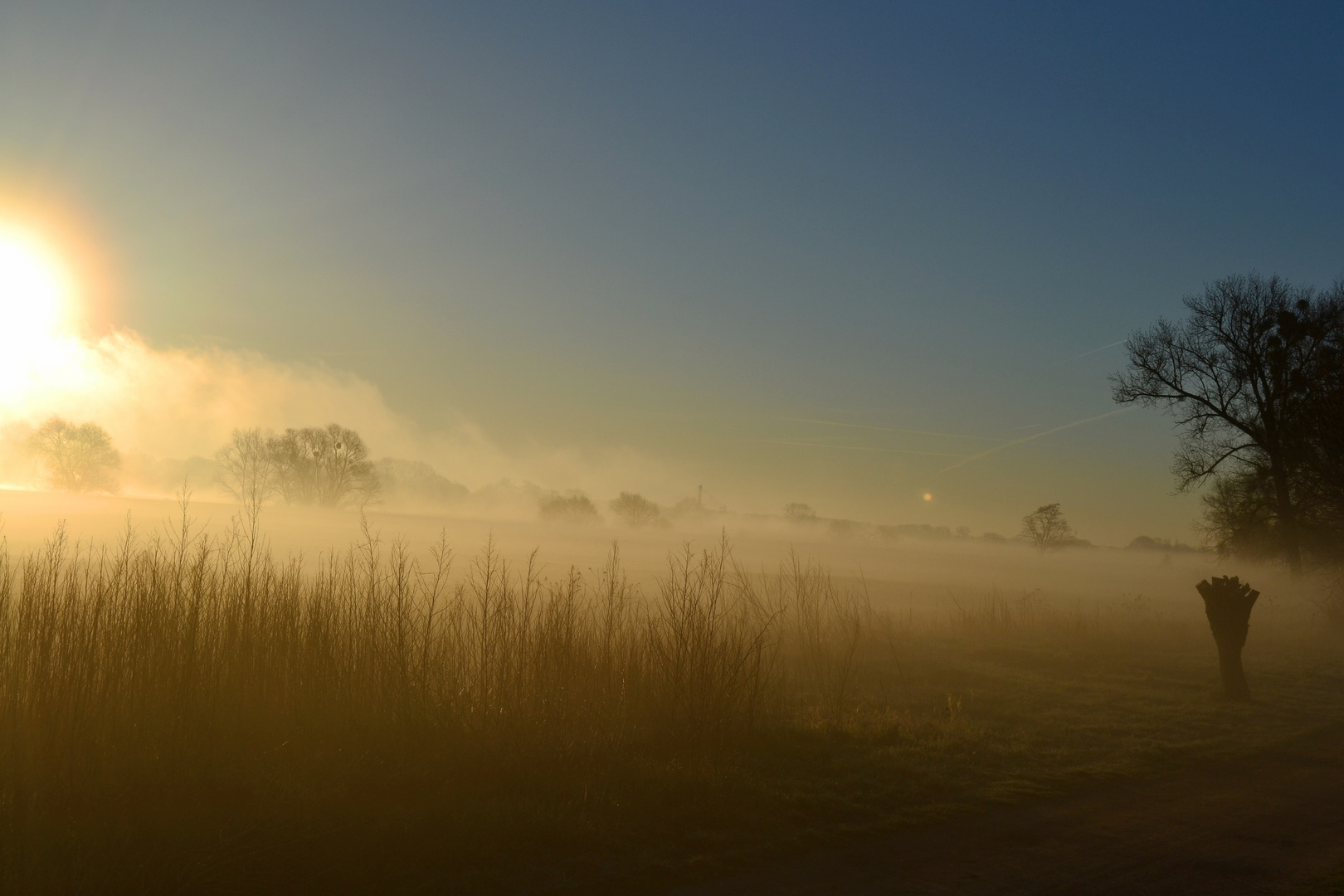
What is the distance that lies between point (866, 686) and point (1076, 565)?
184ft

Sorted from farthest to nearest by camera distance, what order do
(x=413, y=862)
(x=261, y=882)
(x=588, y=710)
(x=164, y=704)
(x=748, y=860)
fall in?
(x=588, y=710) < (x=164, y=704) < (x=748, y=860) < (x=413, y=862) < (x=261, y=882)

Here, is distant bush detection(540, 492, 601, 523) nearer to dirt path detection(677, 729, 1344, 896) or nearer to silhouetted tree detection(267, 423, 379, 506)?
silhouetted tree detection(267, 423, 379, 506)

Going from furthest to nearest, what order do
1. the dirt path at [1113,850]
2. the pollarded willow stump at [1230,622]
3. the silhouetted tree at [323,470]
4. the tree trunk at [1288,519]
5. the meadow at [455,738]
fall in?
the silhouetted tree at [323,470] → the tree trunk at [1288,519] → the pollarded willow stump at [1230,622] → the meadow at [455,738] → the dirt path at [1113,850]

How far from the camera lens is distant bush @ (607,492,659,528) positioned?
7512 cm

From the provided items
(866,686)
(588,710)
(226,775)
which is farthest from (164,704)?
(866,686)

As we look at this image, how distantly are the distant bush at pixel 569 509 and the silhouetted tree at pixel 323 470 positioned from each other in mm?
22092

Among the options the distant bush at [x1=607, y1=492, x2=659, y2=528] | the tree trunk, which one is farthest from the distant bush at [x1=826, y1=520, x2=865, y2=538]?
the tree trunk

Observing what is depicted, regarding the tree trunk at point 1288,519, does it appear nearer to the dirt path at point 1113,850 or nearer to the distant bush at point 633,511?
the dirt path at point 1113,850

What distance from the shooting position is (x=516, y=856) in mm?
5230

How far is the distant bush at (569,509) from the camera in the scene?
71.1 metres

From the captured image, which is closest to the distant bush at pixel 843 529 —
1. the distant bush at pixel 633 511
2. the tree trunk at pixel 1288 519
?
the distant bush at pixel 633 511

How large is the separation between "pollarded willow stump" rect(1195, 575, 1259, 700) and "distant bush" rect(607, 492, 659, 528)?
63174 millimetres

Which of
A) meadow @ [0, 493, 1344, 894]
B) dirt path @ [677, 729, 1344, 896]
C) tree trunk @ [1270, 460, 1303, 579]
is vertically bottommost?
dirt path @ [677, 729, 1344, 896]

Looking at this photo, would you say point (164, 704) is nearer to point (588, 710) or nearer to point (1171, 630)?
point (588, 710)
